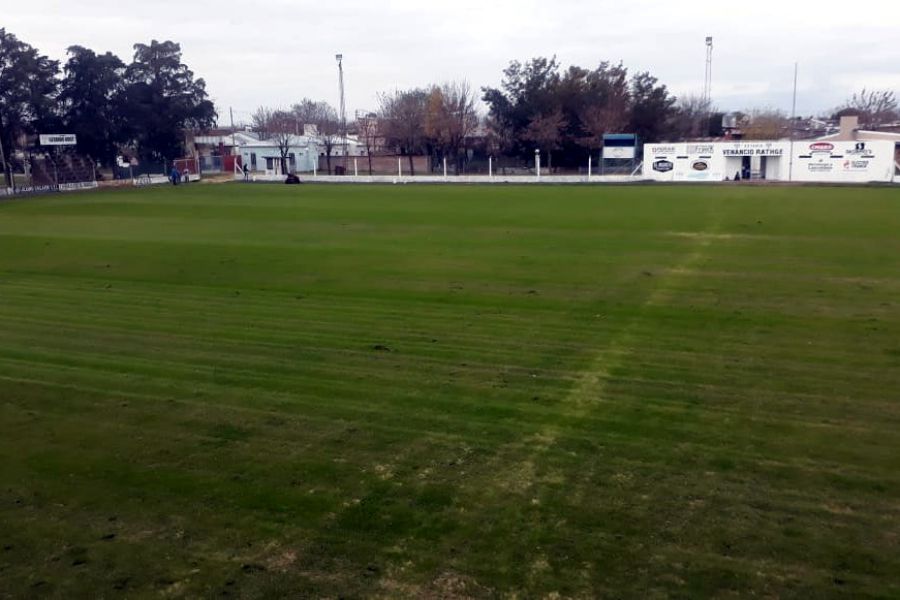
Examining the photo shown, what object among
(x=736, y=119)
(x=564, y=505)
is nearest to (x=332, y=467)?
(x=564, y=505)

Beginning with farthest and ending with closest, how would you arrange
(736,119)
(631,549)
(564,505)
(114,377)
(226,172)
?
(736,119) → (226,172) → (114,377) → (564,505) → (631,549)

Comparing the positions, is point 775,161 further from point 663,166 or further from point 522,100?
point 522,100

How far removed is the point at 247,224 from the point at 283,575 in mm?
25135

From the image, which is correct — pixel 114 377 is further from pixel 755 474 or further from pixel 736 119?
pixel 736 119

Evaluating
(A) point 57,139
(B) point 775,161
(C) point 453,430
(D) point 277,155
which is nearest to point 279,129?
(D) point 277,155

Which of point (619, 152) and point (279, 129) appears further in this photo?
point (279, 129)

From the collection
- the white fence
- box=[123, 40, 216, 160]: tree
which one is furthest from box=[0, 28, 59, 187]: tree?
the white fence

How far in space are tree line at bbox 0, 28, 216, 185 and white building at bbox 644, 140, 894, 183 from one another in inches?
1605

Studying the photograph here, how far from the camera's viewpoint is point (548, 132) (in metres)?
69.1

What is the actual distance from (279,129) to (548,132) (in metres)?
32.2

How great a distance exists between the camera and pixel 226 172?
244ft

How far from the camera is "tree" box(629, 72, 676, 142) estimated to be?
73062mm

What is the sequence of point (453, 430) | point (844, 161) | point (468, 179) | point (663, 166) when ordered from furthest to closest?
point (468, 179) < point (663, 166) < point (844, 161) < point (453, 430)

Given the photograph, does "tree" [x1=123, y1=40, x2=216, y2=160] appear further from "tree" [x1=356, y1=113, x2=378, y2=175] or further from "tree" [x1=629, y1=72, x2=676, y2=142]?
"tree" [x1=629, y1=72, x2=676, y2=142]
